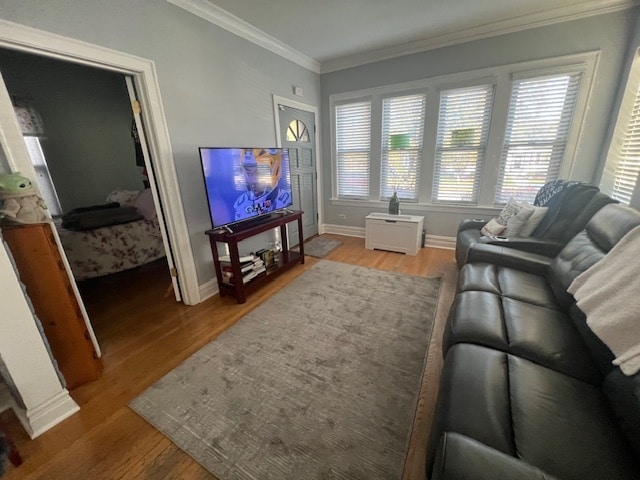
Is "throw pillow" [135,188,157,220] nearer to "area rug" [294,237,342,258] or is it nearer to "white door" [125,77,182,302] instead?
"white door" [125,77,182,302]

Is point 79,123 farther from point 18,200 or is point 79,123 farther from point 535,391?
point 535,391

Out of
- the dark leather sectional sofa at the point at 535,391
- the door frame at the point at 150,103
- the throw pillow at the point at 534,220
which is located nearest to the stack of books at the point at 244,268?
the door frame at the point at 150,103

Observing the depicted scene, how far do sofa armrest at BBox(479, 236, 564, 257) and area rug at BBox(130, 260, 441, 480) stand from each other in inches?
29.4

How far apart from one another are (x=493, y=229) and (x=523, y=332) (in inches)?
63.5

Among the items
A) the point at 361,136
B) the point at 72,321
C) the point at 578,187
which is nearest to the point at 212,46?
the point at 361,136

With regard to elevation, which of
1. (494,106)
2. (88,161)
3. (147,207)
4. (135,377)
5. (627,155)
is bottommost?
(135,377)

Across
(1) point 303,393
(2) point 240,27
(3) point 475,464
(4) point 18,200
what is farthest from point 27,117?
(3) point 475,464

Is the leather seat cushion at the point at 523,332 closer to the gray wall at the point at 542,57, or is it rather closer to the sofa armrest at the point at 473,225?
the sofa armrest at the point at 473,225

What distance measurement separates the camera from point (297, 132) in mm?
3695

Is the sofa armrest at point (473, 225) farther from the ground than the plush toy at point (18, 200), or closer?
closer

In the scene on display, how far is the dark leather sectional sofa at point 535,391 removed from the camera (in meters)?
0.70

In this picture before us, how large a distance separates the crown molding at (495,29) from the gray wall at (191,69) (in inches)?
47.6

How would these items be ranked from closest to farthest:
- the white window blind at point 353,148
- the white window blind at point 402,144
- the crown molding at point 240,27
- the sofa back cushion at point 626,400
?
the sofa back cushion at point 626,400
the crown molding at point 240,27
the white window blind at point 402,144
the white window blind at point 353,148

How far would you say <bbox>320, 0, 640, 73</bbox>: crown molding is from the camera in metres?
2.41
